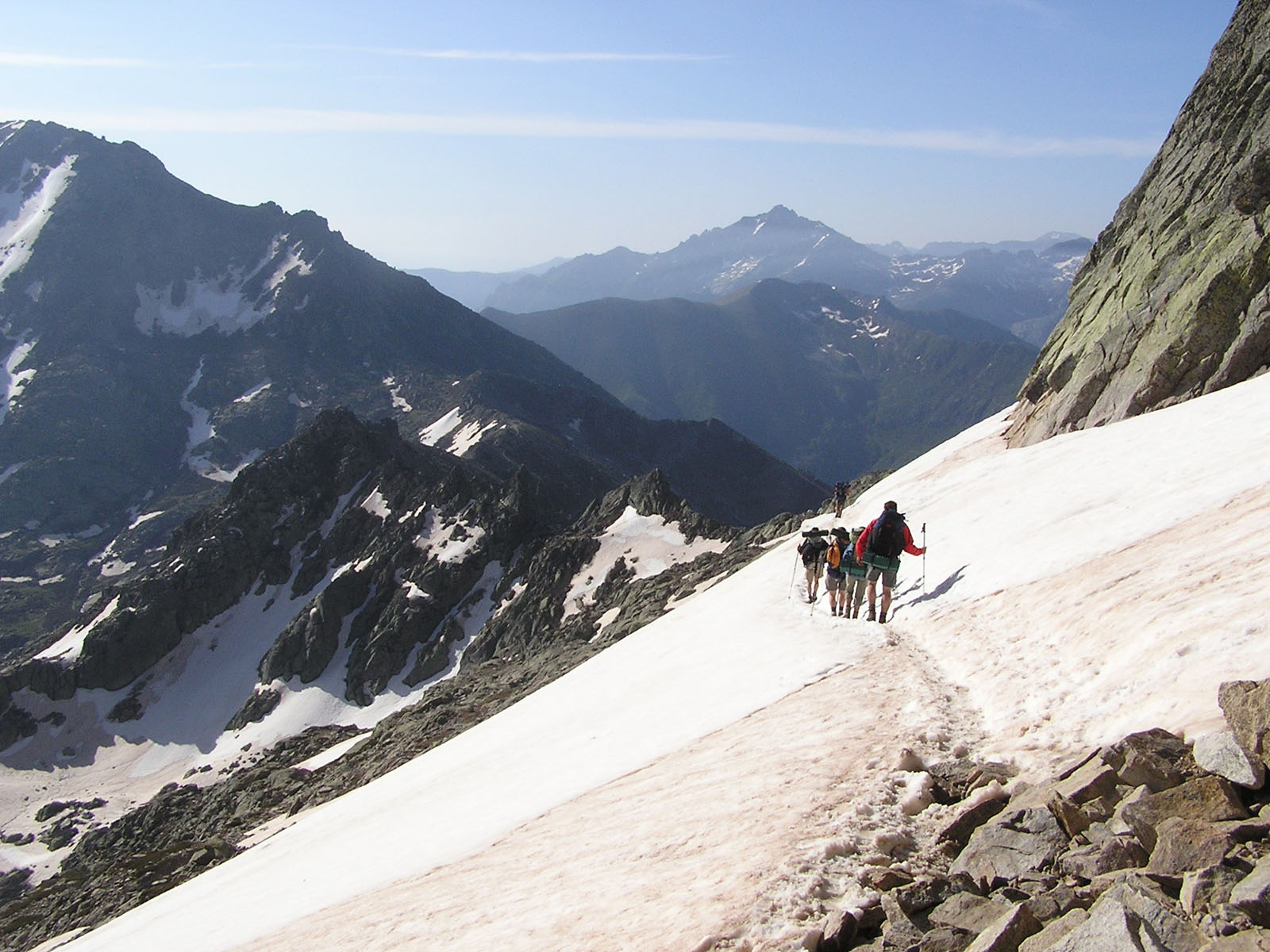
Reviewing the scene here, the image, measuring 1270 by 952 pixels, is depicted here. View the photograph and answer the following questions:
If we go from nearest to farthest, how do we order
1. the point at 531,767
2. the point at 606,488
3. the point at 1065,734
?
the point at 1065,734, the point at 531,767, the point at 606,488

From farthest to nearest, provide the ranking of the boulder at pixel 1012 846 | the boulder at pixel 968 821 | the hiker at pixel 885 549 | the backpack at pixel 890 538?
the backpack at pixel 890 538
the hiker at pixel 885 549
the boulder at pixel 968 821
the boulder at pixel 1012 846

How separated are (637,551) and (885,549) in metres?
58.1

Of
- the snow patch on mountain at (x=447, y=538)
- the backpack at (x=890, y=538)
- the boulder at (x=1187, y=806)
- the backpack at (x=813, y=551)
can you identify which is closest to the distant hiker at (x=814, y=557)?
the backpack at (x=813, y=551)

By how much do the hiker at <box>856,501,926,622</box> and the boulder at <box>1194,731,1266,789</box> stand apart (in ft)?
39.4

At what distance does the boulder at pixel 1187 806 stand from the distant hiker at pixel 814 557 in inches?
653

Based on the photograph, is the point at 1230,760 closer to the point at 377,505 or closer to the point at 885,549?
the point at 885,549

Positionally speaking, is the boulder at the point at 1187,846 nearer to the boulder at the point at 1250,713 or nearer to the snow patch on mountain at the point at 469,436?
the boulder at the point at 1250,713

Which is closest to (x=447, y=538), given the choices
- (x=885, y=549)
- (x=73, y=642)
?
(x=73, y=642)

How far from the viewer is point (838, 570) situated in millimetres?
22484

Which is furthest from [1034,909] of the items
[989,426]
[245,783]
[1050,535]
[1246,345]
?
[245,783]

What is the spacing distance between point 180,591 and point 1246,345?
106827 mm

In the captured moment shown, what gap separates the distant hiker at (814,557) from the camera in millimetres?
25031

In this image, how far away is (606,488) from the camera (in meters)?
152

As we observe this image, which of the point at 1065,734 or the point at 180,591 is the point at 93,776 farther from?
the point at 1065,734
